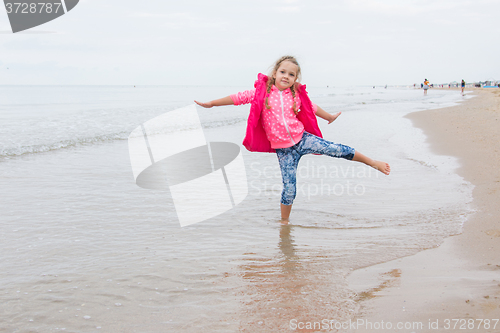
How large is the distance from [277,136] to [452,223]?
202 centimetres

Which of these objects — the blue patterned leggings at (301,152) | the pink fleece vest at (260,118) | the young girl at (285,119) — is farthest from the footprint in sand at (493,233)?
the pink fleece vest at (260,118)

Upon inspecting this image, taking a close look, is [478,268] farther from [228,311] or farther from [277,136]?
[277,136]

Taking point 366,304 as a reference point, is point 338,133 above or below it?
below

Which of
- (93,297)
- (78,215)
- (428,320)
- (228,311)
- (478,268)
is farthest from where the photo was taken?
(78,215)

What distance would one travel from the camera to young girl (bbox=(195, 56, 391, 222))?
4148 mm

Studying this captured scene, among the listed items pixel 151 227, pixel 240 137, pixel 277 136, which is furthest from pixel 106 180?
pixel 240 137

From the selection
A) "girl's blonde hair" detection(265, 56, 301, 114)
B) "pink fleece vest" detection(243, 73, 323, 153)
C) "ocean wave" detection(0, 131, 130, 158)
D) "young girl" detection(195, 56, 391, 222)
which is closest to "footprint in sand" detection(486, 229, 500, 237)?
"young girl" detection(195, 56, 391, 222)

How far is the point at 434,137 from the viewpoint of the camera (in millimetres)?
11031

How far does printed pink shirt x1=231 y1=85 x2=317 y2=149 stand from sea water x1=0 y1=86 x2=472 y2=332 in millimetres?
958

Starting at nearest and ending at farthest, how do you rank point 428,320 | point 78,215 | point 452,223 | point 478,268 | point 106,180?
point 428,320
point 478,268
point 452,223
point 78,215
point 106,180

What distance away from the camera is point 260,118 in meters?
4.30

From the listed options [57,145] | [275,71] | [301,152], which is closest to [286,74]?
[275,71]

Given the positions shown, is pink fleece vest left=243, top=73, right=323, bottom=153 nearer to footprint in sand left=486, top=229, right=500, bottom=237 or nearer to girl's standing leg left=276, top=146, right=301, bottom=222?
girl's standing leg left=276, top=146, right=301, bottom=222

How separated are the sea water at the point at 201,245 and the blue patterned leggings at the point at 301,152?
418mm
